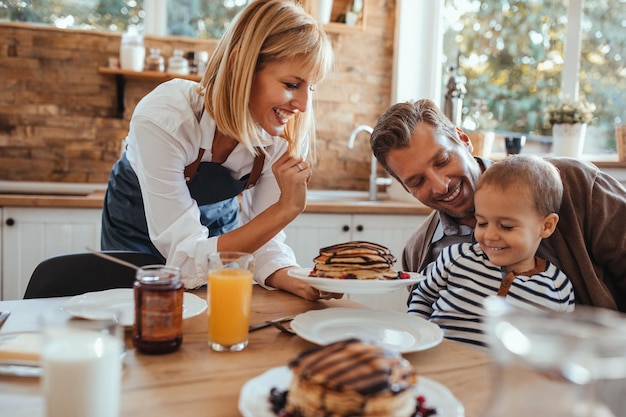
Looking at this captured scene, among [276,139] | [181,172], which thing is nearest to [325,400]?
[181,172]

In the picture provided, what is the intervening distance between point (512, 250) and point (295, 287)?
0.55 meters

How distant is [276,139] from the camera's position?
1922 mm

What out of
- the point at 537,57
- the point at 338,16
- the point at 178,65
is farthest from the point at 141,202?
the point at 537,57

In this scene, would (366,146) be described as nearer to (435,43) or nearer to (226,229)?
(435,43)

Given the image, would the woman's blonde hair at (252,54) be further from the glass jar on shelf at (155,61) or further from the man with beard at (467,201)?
the glass jar on shelf at (155,61)

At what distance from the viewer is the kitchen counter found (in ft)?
9.52

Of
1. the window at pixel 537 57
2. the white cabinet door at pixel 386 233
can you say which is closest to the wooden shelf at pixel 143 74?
the white cabinet door at pixel 386 233

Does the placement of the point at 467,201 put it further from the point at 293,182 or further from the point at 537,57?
the point at 537,57

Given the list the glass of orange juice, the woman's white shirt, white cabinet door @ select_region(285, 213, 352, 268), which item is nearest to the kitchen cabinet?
white cabinet door @ select_region(285, 213, 352, 268)

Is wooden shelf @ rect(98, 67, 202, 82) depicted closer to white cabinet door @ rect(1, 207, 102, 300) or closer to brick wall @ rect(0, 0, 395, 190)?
brick wall @ rect(0, 0, 395, 190)

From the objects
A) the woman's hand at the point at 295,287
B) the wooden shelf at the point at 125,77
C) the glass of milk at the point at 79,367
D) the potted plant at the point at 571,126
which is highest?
the wooden shelf at the point at 125,77

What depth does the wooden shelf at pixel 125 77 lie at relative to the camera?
3520 mm

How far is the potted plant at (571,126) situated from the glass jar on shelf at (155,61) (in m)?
2.21

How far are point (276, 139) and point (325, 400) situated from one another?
1.29m
